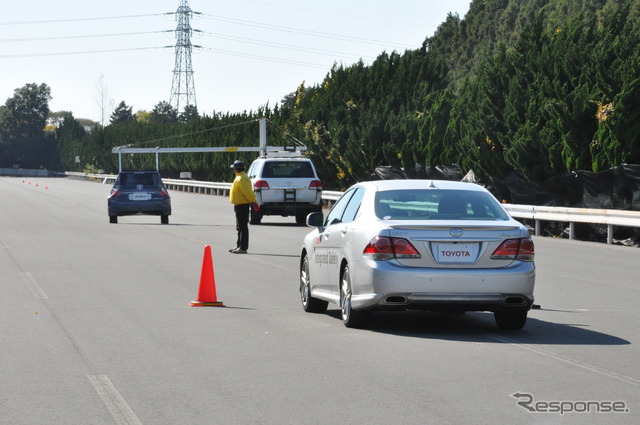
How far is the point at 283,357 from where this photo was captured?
32.4 feet

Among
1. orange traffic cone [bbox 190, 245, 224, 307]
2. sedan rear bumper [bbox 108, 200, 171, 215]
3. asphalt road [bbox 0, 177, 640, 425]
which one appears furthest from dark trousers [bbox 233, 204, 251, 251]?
sedan rear bumper [bbox 108, 200, 171, 215]

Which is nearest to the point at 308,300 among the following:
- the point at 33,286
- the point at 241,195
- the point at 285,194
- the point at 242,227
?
the point at 33,286

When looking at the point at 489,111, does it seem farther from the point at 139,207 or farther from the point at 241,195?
the point at 241,195

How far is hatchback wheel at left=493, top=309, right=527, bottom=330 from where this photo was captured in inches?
452

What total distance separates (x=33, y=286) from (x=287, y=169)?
758 inches

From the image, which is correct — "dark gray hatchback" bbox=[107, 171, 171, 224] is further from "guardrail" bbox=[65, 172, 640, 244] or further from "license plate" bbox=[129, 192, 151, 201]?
"guardrail" bbox=[65, 172, 640, 244]

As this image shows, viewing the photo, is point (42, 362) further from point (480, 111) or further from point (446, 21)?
point (446, 21)

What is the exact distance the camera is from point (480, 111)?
1401 inches

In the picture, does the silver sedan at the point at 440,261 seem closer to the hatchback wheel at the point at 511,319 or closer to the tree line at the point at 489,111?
the hatchback wheel at the point at 511,319

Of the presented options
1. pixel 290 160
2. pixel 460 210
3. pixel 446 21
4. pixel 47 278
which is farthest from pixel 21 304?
pixel 446 21

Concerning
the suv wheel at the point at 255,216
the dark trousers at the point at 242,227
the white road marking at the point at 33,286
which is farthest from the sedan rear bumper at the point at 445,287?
the suv wheel at the point at 255,216

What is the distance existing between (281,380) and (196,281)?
839 centimetres

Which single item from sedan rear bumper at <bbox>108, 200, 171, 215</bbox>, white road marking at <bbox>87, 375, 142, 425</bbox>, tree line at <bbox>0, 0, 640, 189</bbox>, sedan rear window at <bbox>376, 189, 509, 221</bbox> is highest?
tree line at <bbox>0, 0, 640, 189</bbox>

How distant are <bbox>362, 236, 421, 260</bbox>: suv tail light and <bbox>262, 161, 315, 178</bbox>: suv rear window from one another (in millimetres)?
23752
